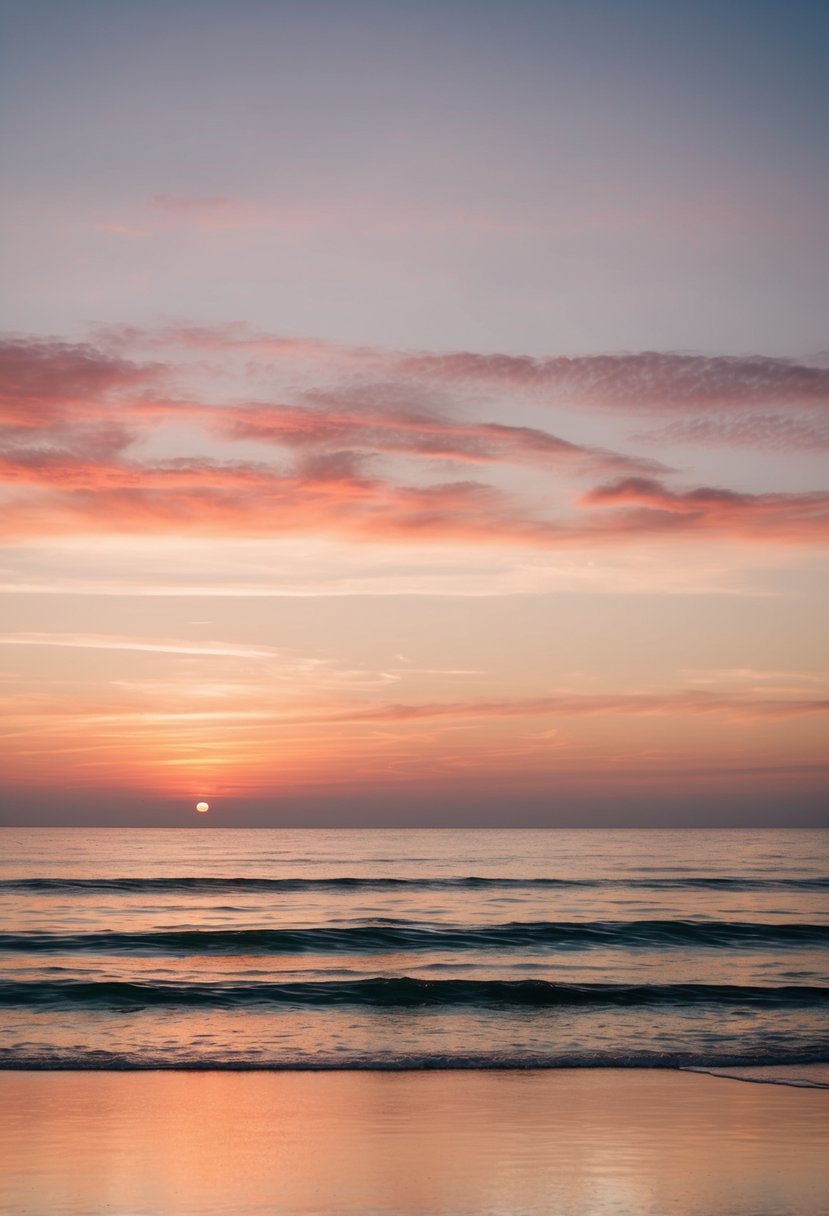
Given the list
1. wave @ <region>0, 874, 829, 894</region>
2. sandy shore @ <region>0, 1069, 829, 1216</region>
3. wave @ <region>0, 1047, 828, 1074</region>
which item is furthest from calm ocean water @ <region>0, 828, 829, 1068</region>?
sandy shore @ <region>0, 1069, 829, 1216</region>

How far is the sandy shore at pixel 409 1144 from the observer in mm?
8320

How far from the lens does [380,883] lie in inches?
2063

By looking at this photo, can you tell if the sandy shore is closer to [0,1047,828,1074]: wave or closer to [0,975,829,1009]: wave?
[0,1047,828,1074]: wave

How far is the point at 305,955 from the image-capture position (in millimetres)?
27453

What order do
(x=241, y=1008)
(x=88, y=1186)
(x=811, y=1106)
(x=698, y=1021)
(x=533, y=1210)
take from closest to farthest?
(x=533, y=1210) → (x=88, y=1186) → (x=811, y=1106) → (x=698, y=1021) → (x=241, y=1008)

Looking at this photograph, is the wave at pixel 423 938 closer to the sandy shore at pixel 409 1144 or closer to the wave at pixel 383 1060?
the wave at pixel 383 1060

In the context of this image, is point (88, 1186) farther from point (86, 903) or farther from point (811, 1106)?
point (86, 903)

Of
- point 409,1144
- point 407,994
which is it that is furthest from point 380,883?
point 409,1144

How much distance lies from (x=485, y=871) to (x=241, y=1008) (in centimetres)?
4554

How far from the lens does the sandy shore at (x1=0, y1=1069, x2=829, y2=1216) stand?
328 inches

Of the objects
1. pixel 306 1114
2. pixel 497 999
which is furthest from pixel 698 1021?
pixel 306 1114

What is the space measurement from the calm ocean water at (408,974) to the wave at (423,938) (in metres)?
0.11

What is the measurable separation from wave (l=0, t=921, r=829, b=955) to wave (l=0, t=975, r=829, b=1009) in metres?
6.63

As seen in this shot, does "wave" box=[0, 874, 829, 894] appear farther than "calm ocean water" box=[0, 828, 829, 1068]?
Yes
